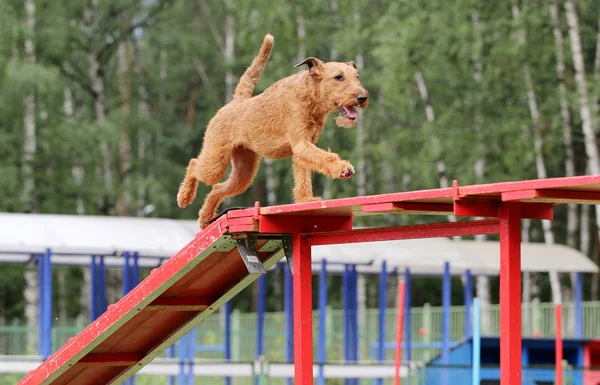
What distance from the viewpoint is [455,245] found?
1972 centimetres

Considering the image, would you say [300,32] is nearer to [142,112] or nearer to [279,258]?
[142,112]

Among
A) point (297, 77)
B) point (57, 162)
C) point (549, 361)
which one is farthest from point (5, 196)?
point (297, 77)

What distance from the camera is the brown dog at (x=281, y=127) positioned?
7.79m

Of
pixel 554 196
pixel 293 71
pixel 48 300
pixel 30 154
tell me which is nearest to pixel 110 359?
pixel 554 196

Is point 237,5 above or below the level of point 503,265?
above

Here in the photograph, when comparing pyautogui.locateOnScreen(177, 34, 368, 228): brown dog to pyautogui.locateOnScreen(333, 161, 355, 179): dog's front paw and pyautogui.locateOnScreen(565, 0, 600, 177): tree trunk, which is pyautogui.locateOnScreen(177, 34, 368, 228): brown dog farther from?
pyautogui.locateOnScreen(565, 0, 600, 177): tree trunk

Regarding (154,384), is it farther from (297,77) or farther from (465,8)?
(297,77)

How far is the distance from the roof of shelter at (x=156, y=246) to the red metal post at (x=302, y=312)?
7.89m

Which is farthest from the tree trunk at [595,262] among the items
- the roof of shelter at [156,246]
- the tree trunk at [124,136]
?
the tree trunk at [124,136]

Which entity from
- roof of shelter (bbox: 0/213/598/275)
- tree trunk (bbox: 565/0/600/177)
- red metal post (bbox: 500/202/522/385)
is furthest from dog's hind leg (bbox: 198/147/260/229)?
tree trunk (bbox: 565/0/600/177)

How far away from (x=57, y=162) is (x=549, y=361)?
14.3 m

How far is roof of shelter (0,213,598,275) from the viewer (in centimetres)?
1582

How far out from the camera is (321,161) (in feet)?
25.1

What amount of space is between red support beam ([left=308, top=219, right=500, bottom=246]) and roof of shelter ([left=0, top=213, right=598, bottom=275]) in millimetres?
8041
